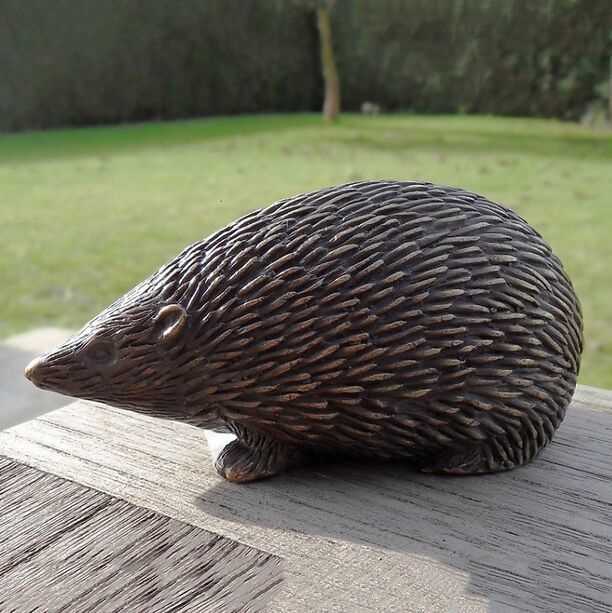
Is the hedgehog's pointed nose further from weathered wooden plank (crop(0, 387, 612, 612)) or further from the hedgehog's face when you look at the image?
weathered wooden plank (crop(0, 387, 612, 612))

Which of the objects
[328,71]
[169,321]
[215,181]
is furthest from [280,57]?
[169,321]

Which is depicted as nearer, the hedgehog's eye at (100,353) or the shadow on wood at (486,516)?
the shadow on wood at (486,516)

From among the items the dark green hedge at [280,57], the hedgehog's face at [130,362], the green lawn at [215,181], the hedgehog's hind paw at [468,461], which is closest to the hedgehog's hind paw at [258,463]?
the hedgehog's face at [130,362]

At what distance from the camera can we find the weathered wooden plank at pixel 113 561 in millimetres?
1373

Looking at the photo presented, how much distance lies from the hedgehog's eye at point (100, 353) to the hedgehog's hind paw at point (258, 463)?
0.33 meters

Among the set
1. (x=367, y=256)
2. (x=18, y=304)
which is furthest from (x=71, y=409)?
(x=18, y=304)

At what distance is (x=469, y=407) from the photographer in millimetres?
1611

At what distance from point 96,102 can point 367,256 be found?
461 cm

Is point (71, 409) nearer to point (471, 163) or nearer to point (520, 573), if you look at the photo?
point (520, 573)

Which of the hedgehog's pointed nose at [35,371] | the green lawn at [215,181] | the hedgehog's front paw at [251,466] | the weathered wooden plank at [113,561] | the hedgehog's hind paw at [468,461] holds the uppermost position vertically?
the hedgehog's pointed nose at [35,371]

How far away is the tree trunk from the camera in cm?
569

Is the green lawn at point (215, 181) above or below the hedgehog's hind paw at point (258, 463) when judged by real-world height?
below

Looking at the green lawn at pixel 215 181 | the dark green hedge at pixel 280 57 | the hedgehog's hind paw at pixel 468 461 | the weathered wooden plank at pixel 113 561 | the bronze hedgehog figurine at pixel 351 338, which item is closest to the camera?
the weathered wooden plank at pixel 113 561

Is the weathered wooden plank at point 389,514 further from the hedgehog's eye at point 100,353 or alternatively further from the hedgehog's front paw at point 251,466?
the hedgehog's eye at point 100,353
